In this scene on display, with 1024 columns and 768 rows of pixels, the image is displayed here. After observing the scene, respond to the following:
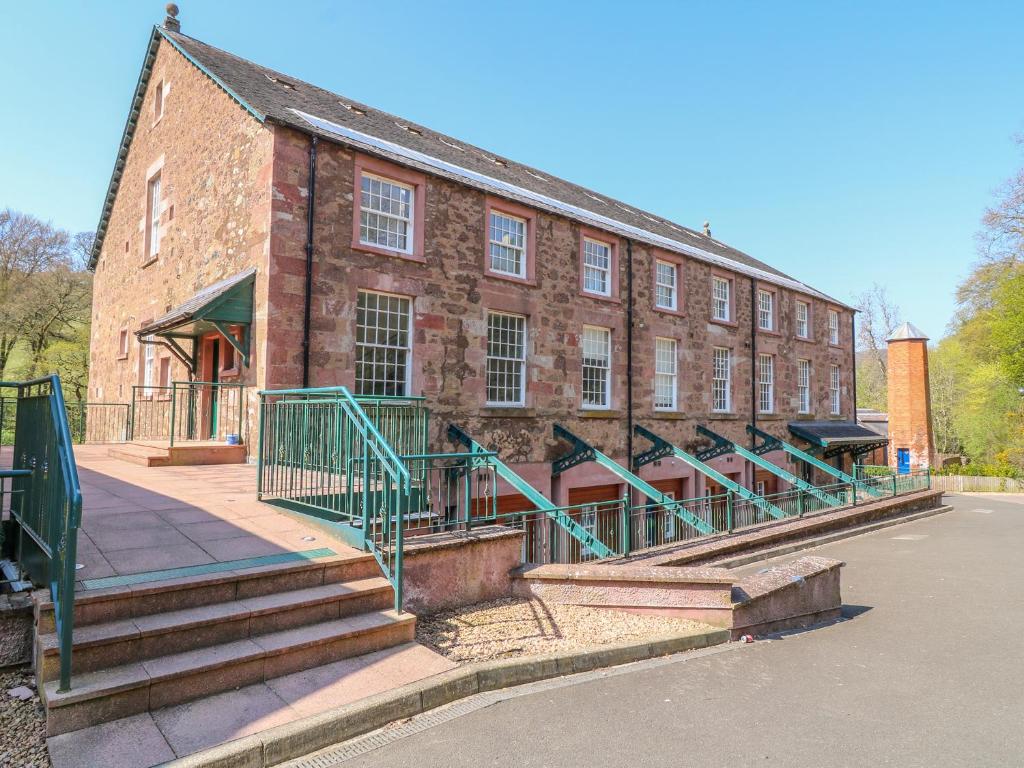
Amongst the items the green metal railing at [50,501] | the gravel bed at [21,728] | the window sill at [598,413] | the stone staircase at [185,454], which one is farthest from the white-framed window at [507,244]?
the gravel bed at [21,728]

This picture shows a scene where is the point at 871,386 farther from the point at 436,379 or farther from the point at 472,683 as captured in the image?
the point at 472,683

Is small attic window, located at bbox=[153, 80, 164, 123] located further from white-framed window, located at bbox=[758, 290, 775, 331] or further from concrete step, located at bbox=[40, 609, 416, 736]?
white-framed window, located at bbox=[758, 290, 775, 331]

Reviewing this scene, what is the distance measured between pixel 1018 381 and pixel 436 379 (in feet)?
105

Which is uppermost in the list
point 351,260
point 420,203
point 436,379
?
point 420,203

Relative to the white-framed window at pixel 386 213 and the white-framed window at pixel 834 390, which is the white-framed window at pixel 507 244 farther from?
the white-framed window at pixel 834 390

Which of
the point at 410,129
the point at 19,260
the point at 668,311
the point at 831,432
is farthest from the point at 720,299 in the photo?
the point at 19,260

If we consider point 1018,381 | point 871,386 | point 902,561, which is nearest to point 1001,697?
point 902,561

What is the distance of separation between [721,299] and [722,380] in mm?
2578

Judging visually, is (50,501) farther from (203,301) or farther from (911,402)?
(911,402)

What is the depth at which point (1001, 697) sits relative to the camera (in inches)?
194

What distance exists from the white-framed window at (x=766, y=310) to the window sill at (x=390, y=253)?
13740mm

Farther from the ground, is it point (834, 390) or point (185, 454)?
point (834, 390)

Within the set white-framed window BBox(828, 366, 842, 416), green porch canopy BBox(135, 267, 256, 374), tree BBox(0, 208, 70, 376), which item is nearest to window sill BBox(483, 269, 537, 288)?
green porch canopy BBox(135, 267, 256, 374)

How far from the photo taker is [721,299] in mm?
19688
